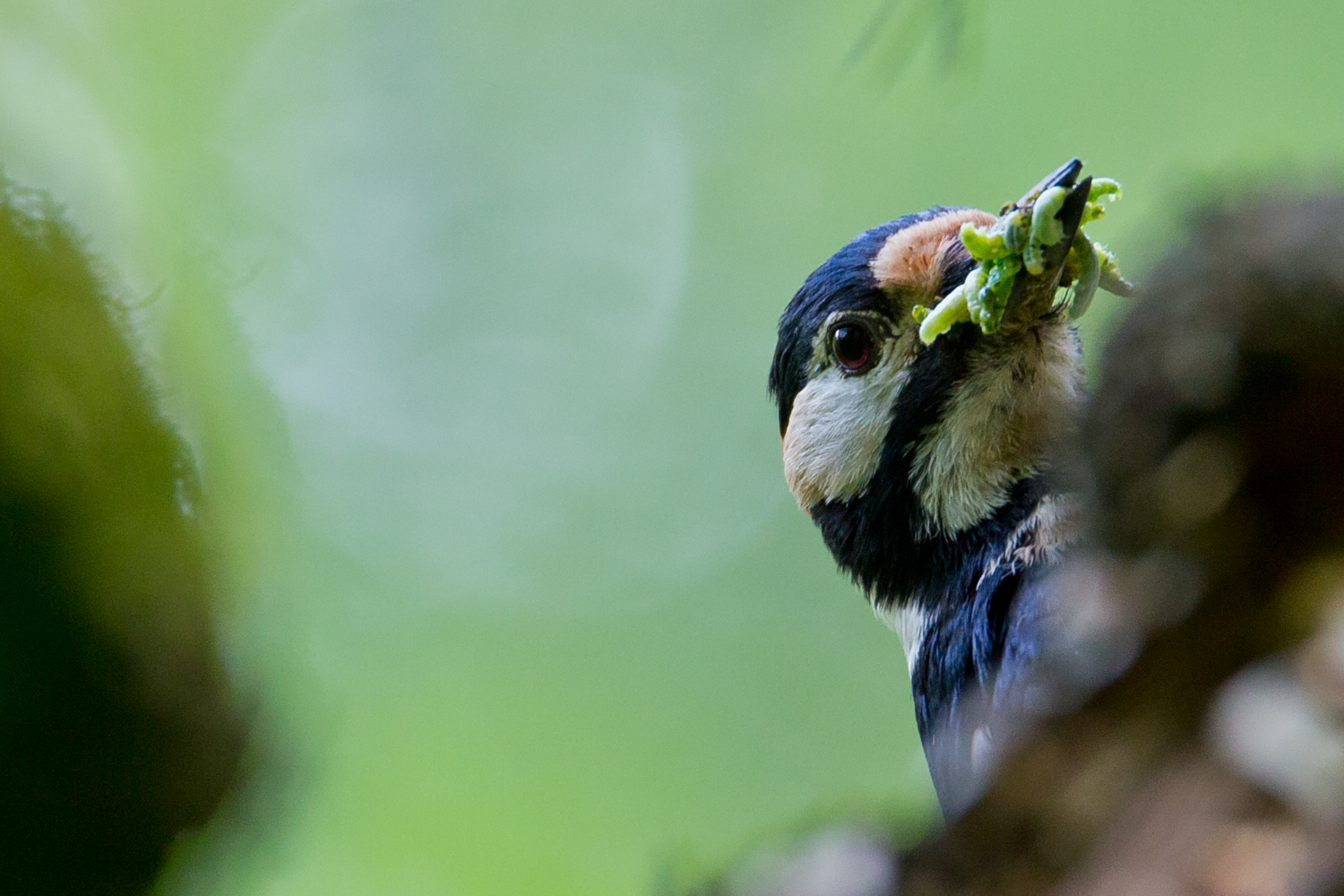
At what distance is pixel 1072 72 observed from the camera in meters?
4.86

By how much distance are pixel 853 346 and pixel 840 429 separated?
205 mm

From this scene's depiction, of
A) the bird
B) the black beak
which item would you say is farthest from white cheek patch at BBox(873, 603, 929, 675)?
the black beak

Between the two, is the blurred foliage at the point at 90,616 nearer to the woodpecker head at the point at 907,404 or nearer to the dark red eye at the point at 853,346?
the woodpecker head at the point at 907,404

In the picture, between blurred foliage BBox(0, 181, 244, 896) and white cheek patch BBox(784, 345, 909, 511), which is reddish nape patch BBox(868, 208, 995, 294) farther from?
blurred foliage BBox(0, 181, 244, 896)

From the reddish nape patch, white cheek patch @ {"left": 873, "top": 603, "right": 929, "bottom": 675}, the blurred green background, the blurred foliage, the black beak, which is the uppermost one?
the blurred green background

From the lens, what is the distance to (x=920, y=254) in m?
2.46

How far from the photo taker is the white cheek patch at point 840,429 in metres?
2.45

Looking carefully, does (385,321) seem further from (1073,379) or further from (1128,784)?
(1128,784)

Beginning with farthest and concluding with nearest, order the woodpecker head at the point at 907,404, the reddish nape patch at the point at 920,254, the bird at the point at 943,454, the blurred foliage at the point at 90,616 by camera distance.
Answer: the reddish nape patch at the point at 920,254, the woodpecker head at the point at 907,404, the bird at the point at 943,454, the blurred foliage at the point at 90,616

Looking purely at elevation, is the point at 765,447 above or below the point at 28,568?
above

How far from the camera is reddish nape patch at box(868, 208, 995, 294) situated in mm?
2430

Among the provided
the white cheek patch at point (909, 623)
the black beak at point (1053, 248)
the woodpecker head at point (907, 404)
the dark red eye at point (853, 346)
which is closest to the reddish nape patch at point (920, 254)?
the woodpecker head at point (907, 404)

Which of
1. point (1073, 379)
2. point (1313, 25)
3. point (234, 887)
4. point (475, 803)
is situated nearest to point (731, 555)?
point (475, 803)

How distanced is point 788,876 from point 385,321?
743 centimetres
